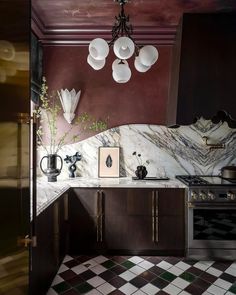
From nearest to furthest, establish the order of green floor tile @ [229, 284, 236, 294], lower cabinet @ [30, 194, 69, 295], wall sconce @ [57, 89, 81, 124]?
lower cabinet @ [30, 194, 69, 295] → green floor tile @ [229, 284, 236, 294] → wall sconce @ [57, 89, 81, 124]

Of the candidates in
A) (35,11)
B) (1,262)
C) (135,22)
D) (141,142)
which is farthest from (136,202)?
(35,11)

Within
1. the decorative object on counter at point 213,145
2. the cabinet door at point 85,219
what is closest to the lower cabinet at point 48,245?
the cabinet door at point 85,219

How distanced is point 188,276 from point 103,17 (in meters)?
2.92

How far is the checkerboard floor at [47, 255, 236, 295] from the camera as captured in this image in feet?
7.01

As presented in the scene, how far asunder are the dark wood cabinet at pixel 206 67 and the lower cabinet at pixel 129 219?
3.11 feet

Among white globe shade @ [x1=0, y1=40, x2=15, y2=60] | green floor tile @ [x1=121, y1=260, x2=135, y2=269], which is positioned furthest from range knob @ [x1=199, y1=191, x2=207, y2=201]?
white globe shade @ [x1=0, y1=40, x2=15, y2=60]

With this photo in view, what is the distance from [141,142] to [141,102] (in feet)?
1.80

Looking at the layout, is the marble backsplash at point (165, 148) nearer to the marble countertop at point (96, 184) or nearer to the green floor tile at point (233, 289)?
the marble countertop at point (96, 184)

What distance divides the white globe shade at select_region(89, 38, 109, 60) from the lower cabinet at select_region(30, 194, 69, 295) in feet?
4.32

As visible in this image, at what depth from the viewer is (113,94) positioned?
3.27 meters

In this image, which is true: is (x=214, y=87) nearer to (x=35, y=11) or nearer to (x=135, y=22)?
(x=135, y=22)

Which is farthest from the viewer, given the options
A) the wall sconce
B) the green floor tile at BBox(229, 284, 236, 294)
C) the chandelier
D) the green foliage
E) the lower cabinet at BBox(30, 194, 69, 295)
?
the green foliage

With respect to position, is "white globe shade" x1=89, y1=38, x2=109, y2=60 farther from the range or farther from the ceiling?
the range

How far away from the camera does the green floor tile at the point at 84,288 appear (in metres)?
2.12
